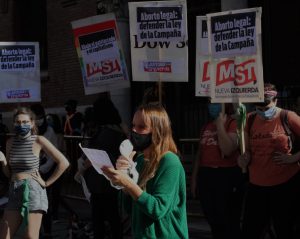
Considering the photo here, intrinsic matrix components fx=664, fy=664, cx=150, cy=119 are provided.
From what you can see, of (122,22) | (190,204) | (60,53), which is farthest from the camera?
(60,53)

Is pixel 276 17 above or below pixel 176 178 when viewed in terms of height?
above

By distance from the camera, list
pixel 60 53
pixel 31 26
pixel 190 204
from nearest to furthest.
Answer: pixel 190 204, pixel 60 53, pixel 31 26

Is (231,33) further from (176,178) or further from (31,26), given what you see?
(31,26)

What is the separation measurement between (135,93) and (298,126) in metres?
8.99

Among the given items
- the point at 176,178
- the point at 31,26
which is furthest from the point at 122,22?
the point at 176,178

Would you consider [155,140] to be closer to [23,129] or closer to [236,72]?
[23,129]

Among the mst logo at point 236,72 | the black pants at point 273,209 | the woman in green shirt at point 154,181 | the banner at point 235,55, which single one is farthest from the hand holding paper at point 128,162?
the mst logo at point 236,72

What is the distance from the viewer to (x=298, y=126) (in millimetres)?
5883

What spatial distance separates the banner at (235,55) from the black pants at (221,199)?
29.4 inches

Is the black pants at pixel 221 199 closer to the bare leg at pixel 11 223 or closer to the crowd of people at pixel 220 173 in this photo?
the crowd of people at pixel 220 173

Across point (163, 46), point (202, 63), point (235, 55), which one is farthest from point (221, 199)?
point (163, 46)

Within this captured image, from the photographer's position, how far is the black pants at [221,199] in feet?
21.5

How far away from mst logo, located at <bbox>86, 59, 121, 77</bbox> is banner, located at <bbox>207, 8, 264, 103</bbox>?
5.25ft

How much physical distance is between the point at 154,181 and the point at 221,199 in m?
2.99
